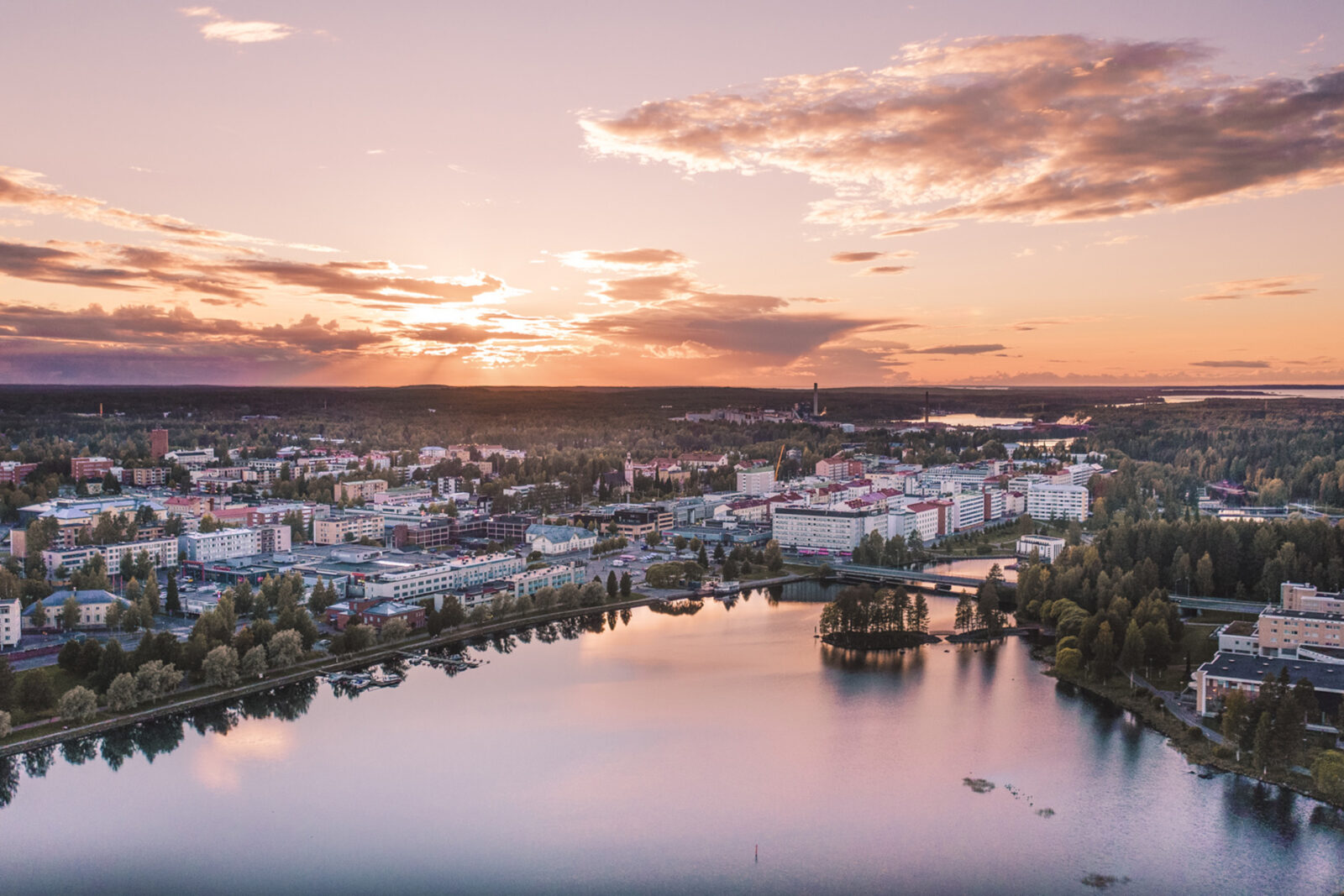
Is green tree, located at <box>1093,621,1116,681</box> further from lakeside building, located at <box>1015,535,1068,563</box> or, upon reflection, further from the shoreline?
lakeside building, located at <box>1015,535,1068,563</box>

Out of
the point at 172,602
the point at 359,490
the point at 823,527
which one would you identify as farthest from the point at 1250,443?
the point at 172,602

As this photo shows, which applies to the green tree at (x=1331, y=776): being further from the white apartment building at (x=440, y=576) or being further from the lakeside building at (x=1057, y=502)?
the lakeside building at (x=1057, y=502)

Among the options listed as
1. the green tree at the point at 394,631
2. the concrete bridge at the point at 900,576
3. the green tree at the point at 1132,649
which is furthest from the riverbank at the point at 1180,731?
the green tree at the point at 394,631

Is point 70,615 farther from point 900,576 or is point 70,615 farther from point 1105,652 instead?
point 900,576

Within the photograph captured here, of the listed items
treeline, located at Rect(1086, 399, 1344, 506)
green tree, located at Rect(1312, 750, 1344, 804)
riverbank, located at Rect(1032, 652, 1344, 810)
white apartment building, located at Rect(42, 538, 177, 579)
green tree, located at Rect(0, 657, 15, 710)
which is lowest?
riverbank, located at Rect(1032, 652, 1344, 810)

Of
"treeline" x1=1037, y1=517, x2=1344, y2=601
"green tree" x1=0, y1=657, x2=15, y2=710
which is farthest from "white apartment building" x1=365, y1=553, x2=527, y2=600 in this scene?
"treeline" x1=1037, y1=517, x2=1344, y2=601

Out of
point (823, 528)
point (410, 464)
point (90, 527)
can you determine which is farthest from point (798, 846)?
point (410, 464)
